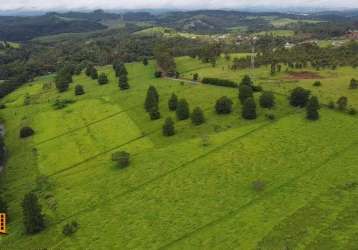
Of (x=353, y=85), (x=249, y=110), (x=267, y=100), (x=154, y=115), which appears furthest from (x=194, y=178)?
(x=353, y=85)

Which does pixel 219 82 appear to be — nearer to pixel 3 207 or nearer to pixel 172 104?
pixel 172 104

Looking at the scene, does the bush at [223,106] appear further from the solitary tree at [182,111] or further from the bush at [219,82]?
the bush at [219,82]

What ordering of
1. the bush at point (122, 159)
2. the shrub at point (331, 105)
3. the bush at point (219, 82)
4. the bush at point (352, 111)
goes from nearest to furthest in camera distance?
the bush at point (122, 159)
the bush at point (352, 111)
the shrub at point (331, 105)
the bush at point (219, 82)

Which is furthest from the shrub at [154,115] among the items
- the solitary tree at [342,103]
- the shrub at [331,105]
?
the solitary tree at [342,103]

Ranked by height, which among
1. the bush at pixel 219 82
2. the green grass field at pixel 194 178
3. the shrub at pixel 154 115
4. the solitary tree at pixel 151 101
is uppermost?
the bush at pixel 219 82

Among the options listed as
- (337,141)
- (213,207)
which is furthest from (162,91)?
(213,207)

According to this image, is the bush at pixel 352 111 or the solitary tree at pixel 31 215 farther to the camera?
the bush at pixel 352 111
